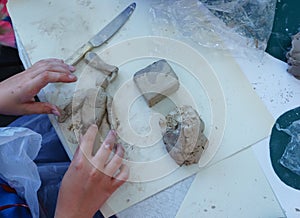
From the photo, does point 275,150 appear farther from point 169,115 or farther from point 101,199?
point 101,199

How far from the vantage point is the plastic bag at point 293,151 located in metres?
0.73

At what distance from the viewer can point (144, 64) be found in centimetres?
81

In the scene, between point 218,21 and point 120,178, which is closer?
point 120,178

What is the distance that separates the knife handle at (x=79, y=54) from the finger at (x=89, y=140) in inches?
6.2

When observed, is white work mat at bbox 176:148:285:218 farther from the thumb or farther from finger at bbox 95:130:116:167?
the thumb

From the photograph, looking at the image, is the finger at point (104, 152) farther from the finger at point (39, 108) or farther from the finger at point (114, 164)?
the finger at point (39, 108)

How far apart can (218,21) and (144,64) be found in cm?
18

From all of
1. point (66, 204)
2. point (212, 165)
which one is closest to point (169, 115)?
point (212, 165)

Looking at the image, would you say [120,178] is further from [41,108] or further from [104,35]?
[104,35]

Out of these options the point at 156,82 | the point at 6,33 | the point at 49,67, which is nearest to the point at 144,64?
the point at 156,82

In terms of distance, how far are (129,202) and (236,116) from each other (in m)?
0.25

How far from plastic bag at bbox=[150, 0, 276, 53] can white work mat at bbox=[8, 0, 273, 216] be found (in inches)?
0.9

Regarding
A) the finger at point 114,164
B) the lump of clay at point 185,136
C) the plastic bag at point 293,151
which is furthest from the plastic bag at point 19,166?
the plastic bag at point 293,151

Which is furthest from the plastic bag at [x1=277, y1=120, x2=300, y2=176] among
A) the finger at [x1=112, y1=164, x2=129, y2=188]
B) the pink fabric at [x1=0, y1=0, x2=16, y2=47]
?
the pink fabric at [x1=0, y1=0, x2=16, y2=47]
